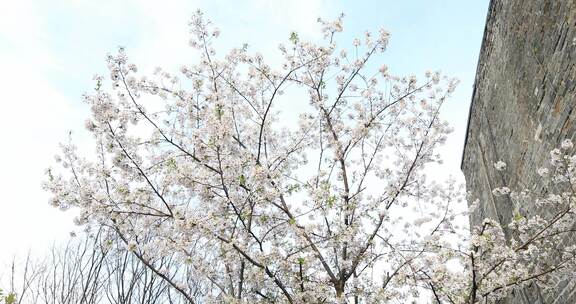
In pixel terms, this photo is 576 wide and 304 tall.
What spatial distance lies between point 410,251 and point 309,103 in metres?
2.41

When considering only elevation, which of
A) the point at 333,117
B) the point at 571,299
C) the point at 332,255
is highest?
the point at 333,117

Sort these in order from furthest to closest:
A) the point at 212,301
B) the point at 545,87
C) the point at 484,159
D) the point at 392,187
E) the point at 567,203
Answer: the point at 484,159, the point at 392,187, the point at 212,301, the point at 545,87, the point at 567,203

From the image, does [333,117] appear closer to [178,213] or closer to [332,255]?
[332,255]

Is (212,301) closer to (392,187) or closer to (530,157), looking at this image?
(392,187)

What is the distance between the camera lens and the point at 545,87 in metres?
4.38

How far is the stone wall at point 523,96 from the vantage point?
13.1 ft

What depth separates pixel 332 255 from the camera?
18.5ft

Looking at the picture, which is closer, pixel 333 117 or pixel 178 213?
pixel 178 213

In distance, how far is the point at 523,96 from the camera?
16.4ft

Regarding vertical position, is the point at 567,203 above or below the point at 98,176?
below

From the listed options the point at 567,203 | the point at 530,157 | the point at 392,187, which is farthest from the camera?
the point at 392,187

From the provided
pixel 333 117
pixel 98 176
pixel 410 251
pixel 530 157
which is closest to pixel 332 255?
pixel 410 251

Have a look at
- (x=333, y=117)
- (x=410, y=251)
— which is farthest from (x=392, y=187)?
(x=333, y=117)

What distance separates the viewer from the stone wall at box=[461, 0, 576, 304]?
4.01 meters
